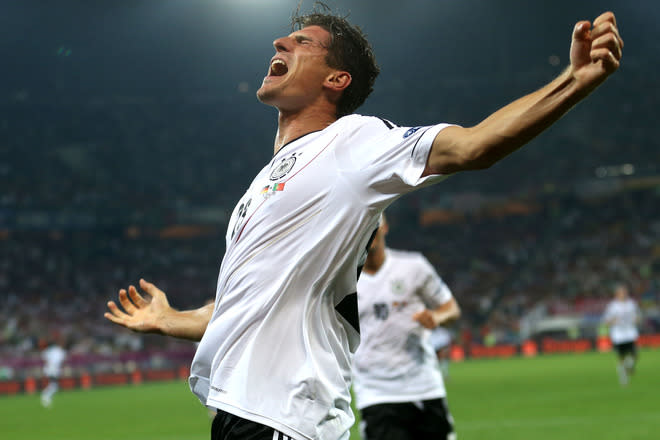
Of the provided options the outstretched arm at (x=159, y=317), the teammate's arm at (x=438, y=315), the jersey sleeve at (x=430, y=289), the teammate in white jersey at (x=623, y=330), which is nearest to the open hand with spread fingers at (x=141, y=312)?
the outstretched arm at (x=159, y=317)

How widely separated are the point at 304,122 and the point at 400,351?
14.1 ft

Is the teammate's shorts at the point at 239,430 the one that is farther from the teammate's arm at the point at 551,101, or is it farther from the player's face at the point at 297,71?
the player's face at the point at 297,71

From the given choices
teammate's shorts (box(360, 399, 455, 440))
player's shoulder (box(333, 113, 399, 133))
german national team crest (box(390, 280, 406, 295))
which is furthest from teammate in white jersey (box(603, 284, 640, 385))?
player's shoulder (box(333, 113, 399, 133))

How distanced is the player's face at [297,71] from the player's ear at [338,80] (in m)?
0.02

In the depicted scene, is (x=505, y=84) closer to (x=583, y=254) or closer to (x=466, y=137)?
(x=583, y=254)

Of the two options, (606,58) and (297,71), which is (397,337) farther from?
(606,58)

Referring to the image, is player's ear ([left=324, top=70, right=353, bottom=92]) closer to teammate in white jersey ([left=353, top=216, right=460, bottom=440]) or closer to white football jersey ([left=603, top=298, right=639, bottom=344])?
teammate in white jersey ([left=353, top=216, right=460, bottom=440])

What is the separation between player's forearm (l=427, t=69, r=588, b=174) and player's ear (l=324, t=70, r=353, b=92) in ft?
2.66

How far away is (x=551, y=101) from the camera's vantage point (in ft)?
7.02

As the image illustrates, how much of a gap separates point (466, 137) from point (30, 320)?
35.5 m

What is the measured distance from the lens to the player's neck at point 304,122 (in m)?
2.95

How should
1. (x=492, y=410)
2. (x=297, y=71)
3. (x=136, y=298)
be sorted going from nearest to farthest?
(x=297, y=71), (x=136, y=298), (x=492, y=410)

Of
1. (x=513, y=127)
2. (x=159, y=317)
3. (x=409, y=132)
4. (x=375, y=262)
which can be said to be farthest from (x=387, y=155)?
(x=375, y=262)

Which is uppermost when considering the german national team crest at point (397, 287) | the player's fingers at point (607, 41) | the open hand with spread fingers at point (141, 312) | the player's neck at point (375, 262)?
the player's fingers at point (607, 41)
